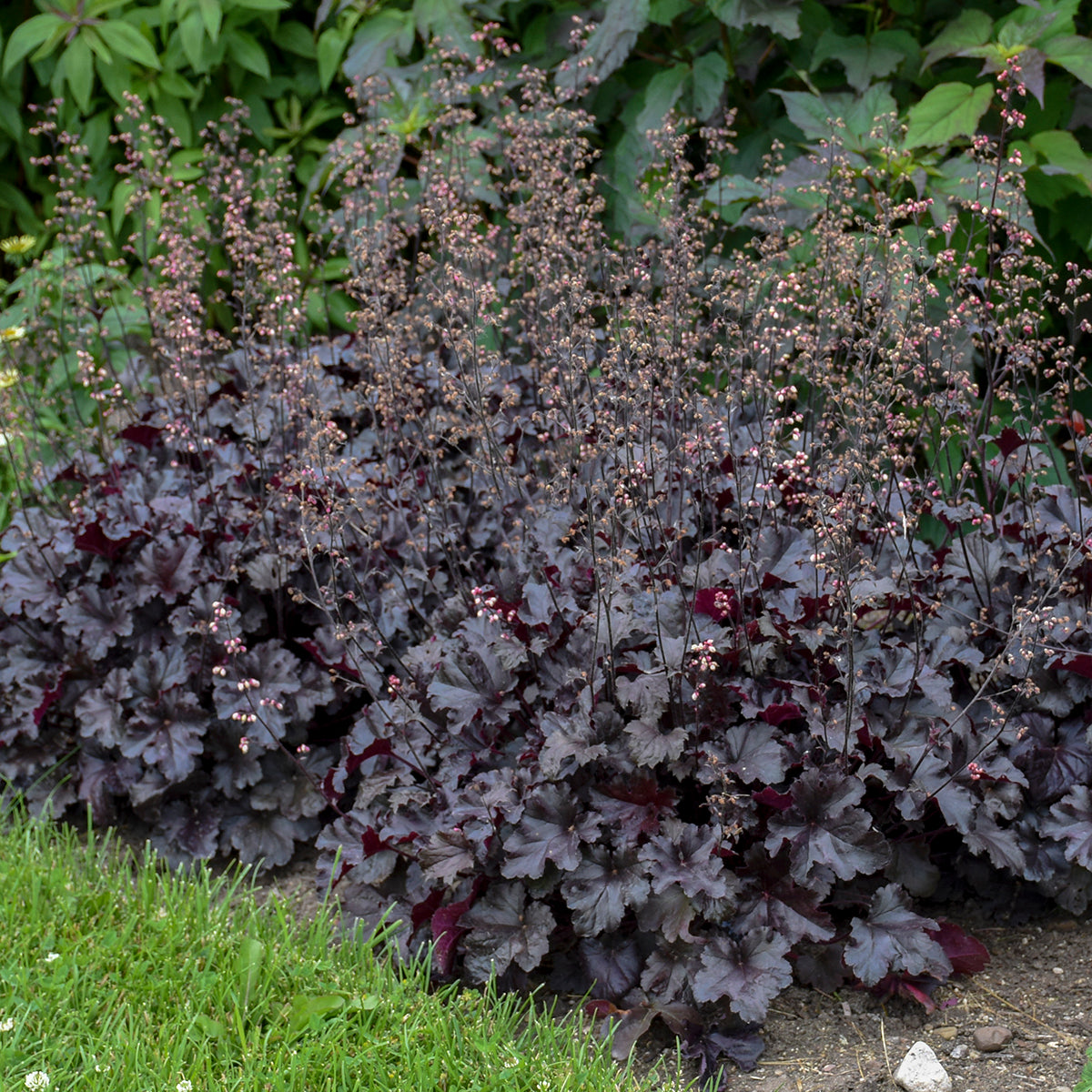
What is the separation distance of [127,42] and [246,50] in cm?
48

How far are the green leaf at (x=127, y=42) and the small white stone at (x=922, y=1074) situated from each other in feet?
14.0

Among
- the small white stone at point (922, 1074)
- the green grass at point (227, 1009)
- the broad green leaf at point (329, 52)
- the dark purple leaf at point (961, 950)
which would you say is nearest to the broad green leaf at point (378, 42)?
the broad green leaf at point (329, 52)

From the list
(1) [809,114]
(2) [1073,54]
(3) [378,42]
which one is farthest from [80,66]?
(2) [1073,54]

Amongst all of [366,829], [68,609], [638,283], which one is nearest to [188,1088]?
[366,829]

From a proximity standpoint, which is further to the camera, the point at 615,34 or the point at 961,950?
the point at 615,34

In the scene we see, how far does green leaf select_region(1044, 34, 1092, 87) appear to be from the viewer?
11.0 feet

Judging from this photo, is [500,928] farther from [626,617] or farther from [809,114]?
[809,114]

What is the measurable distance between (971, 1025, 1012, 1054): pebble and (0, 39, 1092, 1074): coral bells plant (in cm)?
12

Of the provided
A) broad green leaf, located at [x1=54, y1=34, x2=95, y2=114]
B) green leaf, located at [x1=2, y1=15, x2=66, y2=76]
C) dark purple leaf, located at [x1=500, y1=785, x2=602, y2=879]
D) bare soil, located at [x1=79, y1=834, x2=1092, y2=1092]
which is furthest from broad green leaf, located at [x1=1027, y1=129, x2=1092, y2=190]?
green leaf, located at [x1=2, y1=15, x2=66, y2=76]

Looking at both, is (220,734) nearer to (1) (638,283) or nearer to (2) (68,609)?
(2) (68,609)

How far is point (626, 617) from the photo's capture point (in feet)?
9.00

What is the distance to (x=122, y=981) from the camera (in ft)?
8.79

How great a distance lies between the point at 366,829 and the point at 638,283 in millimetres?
1571

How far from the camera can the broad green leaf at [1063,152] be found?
3482 mm
